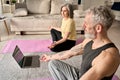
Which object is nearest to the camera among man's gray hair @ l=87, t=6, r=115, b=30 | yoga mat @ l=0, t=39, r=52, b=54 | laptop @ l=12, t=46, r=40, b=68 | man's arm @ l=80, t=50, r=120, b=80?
man's arm @ l=80, t=50, r=120, b=80

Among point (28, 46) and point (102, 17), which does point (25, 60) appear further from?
point (102, 17)

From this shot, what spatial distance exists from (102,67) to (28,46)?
2845mm

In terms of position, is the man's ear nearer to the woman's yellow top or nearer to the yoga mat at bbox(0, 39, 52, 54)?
the woman's yellow top

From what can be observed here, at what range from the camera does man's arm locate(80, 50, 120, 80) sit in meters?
1.30

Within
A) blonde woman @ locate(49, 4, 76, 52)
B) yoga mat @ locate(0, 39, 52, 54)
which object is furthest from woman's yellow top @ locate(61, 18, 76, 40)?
yoga mat @ locate(0, 39, 52, 54)

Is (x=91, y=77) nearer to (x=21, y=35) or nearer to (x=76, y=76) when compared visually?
(x=76, y=76)

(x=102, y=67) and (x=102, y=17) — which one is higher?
(x=102, y=17)

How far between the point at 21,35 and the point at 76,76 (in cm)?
317

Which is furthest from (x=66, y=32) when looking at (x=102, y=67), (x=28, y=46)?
(x=102, y=67)

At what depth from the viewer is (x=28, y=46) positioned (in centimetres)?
400

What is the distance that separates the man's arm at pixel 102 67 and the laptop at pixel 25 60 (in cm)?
178

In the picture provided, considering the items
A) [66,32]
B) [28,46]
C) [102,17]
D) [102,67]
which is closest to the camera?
[102,67]

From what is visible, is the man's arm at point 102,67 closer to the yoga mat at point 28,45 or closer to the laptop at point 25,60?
the laptop at point 25,60

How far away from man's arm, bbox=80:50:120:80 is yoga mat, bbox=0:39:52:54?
2451mm
